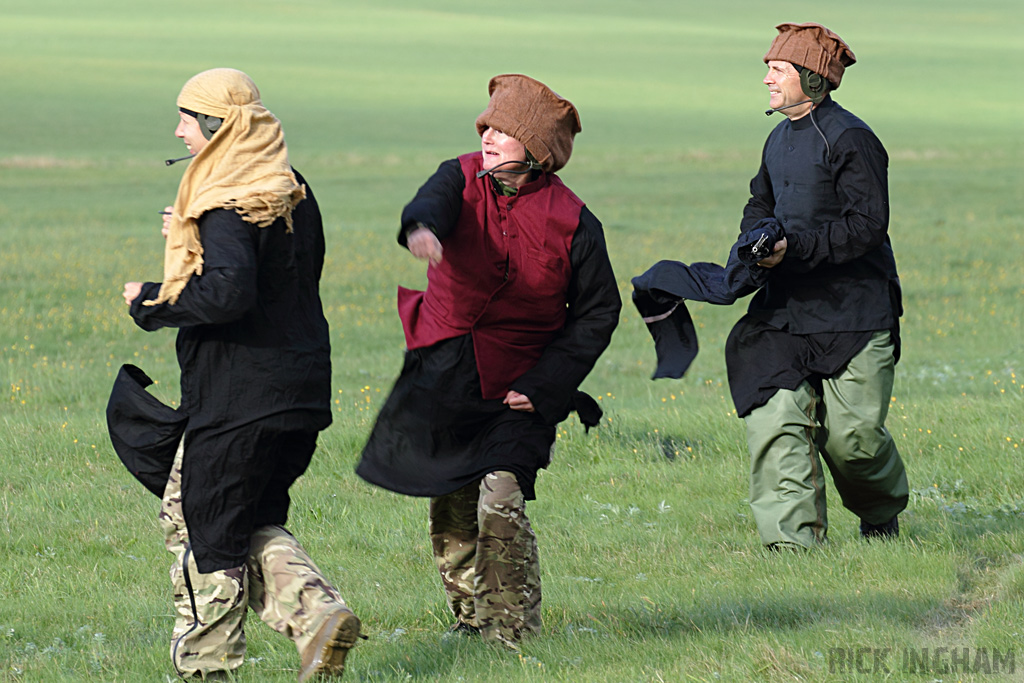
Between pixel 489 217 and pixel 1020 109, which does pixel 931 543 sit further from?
pixel 1020 109

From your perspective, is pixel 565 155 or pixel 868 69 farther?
pixel 868 69

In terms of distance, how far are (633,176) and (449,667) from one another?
42857 mm

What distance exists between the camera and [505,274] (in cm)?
476

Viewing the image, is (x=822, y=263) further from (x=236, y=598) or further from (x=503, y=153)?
(x=236, y=598)

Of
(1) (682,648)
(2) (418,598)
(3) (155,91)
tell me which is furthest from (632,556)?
(3) (155,91)

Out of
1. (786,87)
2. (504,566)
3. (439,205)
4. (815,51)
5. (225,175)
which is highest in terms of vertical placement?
(815,51)

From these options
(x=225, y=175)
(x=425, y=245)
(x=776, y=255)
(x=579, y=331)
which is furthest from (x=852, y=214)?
(x=225, y=175)

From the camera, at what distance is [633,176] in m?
46.5

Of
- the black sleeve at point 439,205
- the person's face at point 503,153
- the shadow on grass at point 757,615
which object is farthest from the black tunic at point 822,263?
the black sleeve at point 439,205

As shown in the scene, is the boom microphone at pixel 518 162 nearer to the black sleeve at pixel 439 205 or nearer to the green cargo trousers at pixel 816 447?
the black sleeve at pixel 439 205

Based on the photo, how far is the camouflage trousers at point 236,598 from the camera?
4.08 metres

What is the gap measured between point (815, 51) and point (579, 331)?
2056 millimetres

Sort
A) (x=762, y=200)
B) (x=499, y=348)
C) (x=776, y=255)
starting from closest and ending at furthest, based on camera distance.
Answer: (x=499, y=348) < (x=776, y=255) < (x=762, y=200)

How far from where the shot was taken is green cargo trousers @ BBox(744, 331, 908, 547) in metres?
5.93
